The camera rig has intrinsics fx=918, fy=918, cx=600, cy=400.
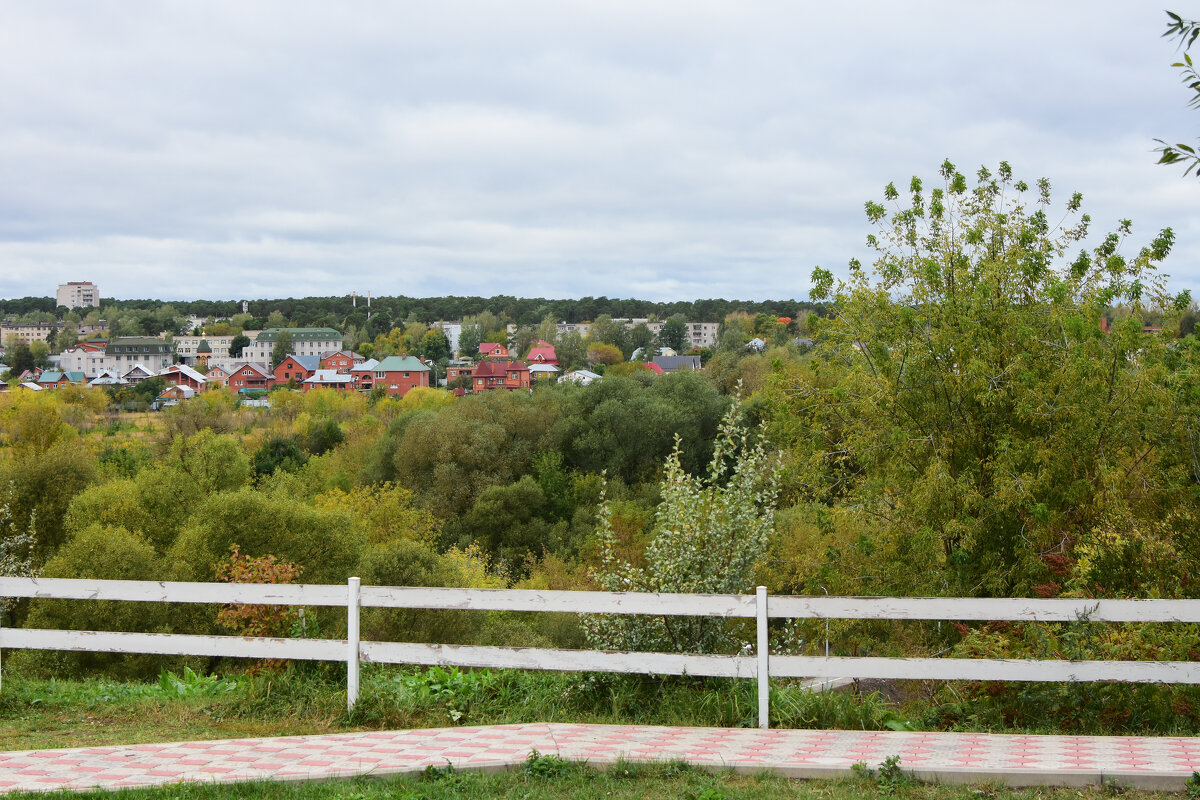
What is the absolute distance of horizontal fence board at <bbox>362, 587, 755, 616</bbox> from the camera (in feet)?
21.2

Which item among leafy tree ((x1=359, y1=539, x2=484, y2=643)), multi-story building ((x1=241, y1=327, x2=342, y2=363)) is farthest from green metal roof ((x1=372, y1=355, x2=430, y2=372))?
leafy tree ((x1=359, y1=539, x2=484, y2=643))

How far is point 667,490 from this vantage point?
8.80 m

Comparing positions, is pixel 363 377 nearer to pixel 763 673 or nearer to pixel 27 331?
pixel 27 331

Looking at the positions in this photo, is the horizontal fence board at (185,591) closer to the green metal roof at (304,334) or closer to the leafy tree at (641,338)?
the leafy tree at (641,338)

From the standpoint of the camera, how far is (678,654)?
6.56 metres

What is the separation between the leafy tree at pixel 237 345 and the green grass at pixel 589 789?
165 meters

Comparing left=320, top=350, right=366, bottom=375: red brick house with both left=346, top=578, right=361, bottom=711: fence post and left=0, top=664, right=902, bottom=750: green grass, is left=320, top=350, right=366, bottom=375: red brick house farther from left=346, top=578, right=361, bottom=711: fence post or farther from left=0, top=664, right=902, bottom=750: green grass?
left=346, top=578, right=361, bottom=711: fence post

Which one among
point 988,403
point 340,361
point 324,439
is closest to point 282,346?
point 340,361

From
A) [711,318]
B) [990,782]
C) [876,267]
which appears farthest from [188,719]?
[711,318]

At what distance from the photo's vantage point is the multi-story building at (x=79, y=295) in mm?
189250

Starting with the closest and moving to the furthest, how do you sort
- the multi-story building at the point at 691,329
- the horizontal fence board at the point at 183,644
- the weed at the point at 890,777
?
the weed at the point at 890,777 → the horizontal fence board at the point at 183,644 → the multi-story building at the point at 691,329

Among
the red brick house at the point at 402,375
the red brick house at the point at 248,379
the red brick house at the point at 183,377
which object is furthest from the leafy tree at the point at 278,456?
the red brick house at the point at 248,379

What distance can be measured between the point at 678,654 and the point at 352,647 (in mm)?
2406

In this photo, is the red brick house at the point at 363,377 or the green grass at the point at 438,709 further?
the red brick house at the point at 363,377
